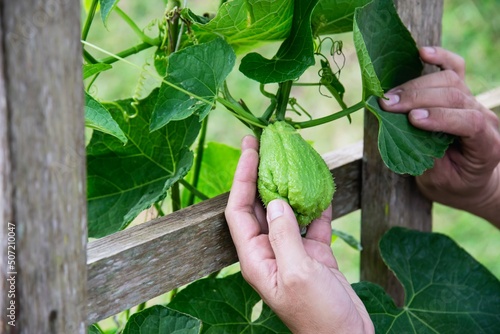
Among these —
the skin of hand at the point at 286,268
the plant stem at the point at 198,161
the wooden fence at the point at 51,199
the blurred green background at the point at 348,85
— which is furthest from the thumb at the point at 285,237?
the blurred green background at the point at 348,85

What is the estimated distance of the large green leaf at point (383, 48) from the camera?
3.05 feet

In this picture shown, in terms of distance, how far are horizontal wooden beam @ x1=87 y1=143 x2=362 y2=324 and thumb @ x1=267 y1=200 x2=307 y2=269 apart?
10cm

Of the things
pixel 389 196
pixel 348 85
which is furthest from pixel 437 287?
pixel 348 85

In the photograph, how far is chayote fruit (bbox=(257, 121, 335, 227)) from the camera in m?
0.84

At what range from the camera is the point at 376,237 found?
1.25 m

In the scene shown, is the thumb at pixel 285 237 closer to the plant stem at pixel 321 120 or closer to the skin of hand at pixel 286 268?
the skin of hand at pixel 286 268

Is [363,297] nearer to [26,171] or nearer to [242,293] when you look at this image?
[242,293]

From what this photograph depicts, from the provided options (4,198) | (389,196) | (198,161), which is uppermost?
(4,198)

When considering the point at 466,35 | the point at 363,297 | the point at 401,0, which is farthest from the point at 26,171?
the point at 466,35

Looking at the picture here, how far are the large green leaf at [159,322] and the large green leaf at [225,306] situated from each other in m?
0.12

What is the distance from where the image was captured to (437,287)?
45.1 inches

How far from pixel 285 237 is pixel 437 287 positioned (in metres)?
0.44

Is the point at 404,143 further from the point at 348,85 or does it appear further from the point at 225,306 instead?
the point at 348,85

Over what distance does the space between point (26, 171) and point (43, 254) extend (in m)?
0.07
